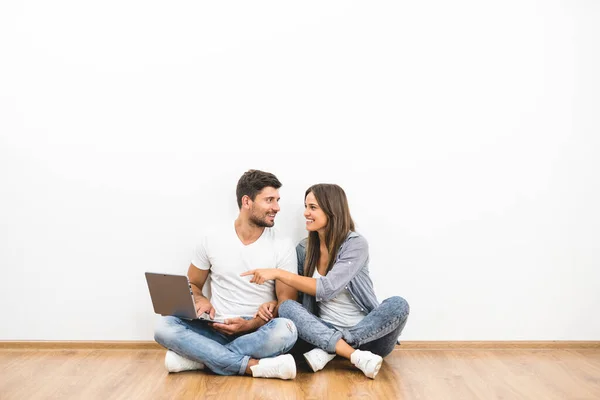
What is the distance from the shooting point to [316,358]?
113 inches

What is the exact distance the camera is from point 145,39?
327 centimetres

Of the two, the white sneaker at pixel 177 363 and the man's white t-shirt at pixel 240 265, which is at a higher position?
the man's white t-shirt at pixel 240 265

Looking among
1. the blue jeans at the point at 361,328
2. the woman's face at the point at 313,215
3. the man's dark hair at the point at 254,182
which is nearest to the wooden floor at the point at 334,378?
the blue jeans at the point at 361,328

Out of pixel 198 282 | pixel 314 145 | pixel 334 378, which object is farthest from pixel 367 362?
pixel 314 145

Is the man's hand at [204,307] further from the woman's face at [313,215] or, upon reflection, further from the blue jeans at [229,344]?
the woman's face at [313,215]

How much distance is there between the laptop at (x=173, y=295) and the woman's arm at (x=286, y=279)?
11.4 inches

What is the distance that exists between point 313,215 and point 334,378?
81 cm

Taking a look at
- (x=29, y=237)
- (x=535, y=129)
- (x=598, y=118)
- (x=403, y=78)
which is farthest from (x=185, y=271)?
(x=598, y=118)

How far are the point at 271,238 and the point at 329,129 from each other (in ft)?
2.21

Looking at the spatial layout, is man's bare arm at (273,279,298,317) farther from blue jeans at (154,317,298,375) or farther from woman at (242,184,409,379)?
blue jeans at (154,317,298,375)

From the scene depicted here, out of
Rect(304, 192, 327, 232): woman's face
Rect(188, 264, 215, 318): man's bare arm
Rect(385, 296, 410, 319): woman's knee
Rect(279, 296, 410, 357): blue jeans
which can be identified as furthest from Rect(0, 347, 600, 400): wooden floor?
Rect(304, 192, 327, 232): woman's face

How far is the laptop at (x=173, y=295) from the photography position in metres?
2.80

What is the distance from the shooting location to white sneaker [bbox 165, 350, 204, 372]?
284cm

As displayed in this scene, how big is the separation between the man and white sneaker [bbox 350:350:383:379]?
313 mm
